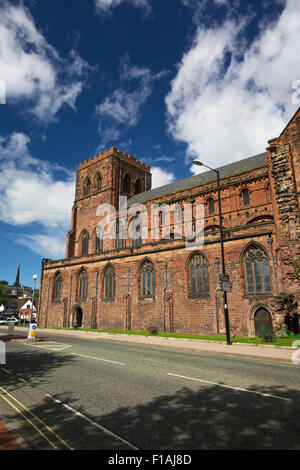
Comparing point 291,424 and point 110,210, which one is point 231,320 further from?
point 110,210

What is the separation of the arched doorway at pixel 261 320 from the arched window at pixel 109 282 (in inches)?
601

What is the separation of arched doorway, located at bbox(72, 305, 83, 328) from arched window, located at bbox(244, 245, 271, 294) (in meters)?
21.3

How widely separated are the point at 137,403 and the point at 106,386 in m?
1.60

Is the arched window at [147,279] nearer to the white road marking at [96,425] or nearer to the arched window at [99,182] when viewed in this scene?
the white road marking at [96,425]

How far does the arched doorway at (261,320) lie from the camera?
66.5ft

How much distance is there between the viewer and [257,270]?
A: 21438 millimetres

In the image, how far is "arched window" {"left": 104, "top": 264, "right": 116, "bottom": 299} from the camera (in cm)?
3102

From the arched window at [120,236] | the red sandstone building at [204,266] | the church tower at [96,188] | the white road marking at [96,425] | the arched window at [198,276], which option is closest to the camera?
the white road marking at [96,425]

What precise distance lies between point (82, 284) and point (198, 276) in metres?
16.6

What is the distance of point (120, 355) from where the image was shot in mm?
12141

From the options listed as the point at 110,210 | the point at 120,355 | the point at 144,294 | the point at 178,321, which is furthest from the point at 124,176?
the point at 120,355

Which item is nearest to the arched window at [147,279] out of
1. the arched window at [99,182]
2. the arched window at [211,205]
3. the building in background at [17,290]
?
the arched window at [211,205]

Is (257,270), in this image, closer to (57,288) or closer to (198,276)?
(198,276)

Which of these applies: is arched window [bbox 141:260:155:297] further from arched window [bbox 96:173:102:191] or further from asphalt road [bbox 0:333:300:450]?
arched window [bbox 96:173:102:191]
